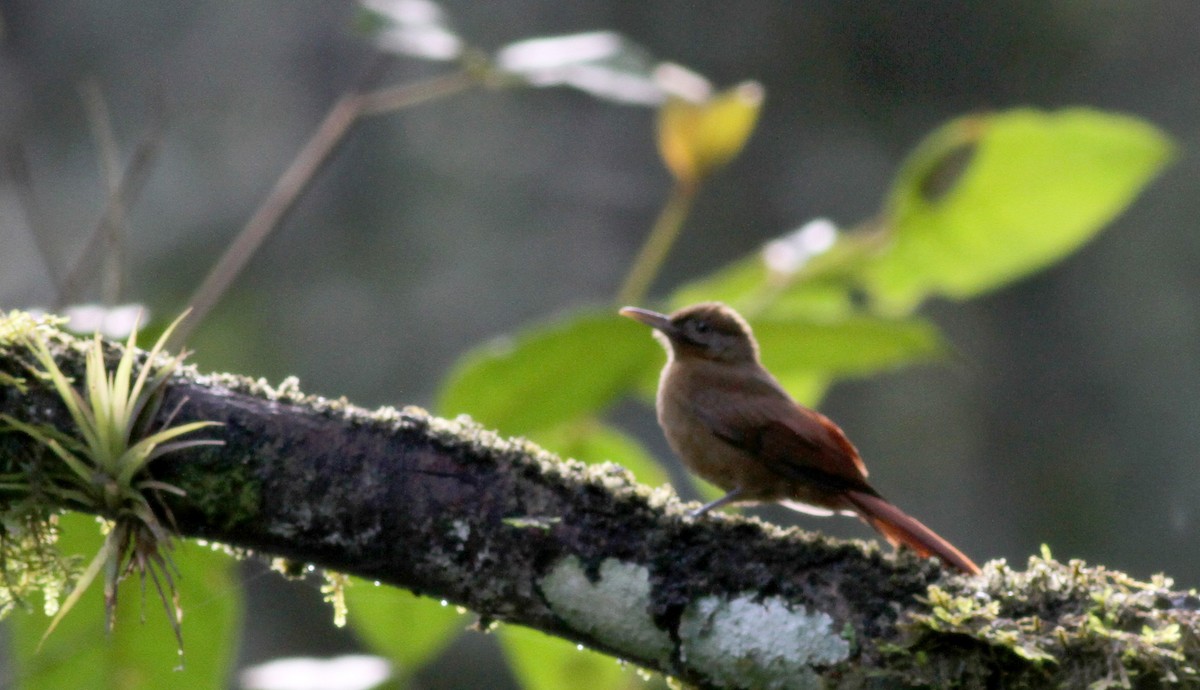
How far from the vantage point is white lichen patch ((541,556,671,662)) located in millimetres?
1864

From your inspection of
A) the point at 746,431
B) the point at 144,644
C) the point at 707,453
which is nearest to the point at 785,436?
the point at 746,431

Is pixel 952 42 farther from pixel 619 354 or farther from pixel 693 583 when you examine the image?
pixel 693 583

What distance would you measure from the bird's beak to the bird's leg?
62cm

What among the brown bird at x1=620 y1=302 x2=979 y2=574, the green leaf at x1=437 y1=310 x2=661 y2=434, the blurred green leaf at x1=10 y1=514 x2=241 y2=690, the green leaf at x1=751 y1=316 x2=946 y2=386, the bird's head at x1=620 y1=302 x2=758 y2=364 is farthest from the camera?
the bird's head at x1=620 y1=302 x2=758 y2=364

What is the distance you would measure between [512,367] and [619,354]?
1.03ft

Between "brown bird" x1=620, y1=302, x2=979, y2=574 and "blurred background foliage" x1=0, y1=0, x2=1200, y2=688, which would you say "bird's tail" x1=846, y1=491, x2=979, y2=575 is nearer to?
"brown bird" x1=620, y1=302, x2=979, y2=574

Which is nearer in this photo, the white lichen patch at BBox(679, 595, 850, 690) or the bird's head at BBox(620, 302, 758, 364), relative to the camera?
the white lichen patch at BBox(679, 595, 850, 690)

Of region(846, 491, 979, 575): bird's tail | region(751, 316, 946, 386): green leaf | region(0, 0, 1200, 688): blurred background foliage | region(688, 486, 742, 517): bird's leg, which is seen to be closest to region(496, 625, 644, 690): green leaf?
region(688, 486, 742, 517): bird's leg

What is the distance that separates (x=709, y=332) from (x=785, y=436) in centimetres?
72

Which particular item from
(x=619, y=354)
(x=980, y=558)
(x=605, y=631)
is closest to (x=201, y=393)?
(x=605, y=631)

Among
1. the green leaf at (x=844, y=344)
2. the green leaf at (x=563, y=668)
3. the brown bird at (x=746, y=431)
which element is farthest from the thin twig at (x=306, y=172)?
the green leaf at (x=563, y=668)

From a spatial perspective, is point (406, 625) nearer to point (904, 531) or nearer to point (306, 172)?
point (306, 172)

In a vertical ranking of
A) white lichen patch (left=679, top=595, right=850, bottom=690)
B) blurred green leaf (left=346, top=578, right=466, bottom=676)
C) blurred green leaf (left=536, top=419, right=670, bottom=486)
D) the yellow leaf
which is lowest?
white lichen patch (left=679, top=595, right=850, bottom=690)

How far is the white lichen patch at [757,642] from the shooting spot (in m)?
1.80
